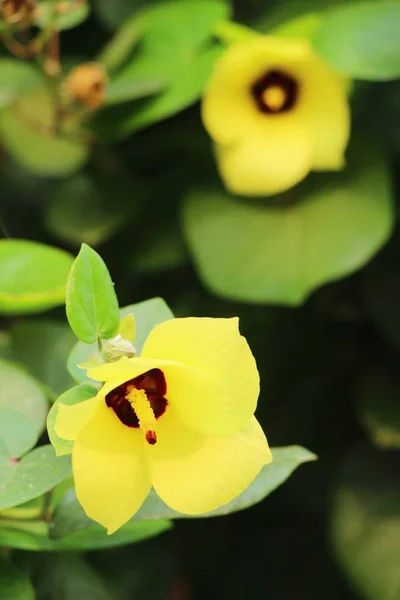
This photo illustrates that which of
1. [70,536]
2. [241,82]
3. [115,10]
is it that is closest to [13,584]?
[70,536]

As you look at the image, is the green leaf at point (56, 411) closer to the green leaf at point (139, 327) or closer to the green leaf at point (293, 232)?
the green leaf at point (139, 327)

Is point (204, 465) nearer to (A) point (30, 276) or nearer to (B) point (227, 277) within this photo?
(A) point (30, 276)

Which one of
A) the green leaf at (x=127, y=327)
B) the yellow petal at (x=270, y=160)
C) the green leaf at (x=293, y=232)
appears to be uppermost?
the green leaf at (x=127, y=327)

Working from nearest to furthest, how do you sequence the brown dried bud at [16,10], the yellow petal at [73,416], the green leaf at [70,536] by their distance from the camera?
the yellow petal at [73,416] → the green leaf at [70,536] → the brown dried bud at [16,10]

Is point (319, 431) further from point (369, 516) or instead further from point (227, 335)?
point (227, 335)

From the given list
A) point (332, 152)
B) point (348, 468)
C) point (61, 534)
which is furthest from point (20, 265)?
point (348, 468)

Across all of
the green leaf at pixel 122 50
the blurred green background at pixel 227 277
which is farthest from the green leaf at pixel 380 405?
the green leaf at pixel 122 50
